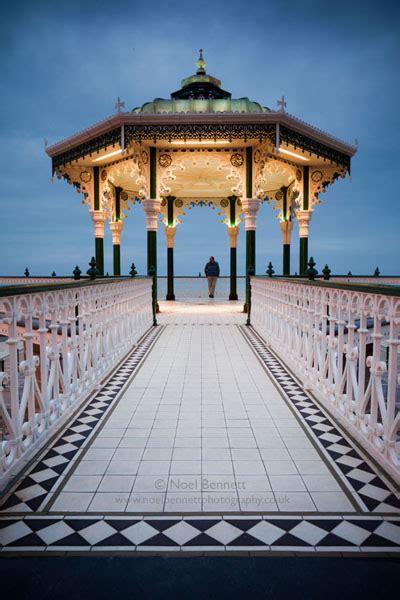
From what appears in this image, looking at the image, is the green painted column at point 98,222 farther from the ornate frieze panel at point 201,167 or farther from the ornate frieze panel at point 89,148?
the ornate frieze panel at point 201,167

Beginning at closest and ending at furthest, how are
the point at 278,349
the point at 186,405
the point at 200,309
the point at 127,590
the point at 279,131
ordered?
the point at 127,590 < the point at 186,405 < the point at 278,349 < the point at 279,131 < the point at 200,309

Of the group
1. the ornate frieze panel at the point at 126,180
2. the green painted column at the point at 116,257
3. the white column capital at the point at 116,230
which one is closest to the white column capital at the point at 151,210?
the ornate frieze panel at the point at 126,180

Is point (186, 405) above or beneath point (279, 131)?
beneath

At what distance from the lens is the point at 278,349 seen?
20.9ft

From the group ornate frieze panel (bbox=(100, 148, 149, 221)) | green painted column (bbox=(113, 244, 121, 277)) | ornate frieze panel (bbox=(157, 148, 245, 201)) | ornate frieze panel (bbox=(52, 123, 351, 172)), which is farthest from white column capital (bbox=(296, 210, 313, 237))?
green painted column (bbox=(113, 244, 121, 277))

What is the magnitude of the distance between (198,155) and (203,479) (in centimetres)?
A: 924

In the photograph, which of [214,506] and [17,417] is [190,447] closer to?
[214,506]

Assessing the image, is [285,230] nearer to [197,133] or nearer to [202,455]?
[197,133]

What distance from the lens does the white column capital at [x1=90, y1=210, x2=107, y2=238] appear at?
1247 centimetres

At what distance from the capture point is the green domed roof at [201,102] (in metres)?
10.7

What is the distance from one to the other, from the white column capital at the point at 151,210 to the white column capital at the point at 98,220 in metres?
2.72

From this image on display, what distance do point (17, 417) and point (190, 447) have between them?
4.16 feet

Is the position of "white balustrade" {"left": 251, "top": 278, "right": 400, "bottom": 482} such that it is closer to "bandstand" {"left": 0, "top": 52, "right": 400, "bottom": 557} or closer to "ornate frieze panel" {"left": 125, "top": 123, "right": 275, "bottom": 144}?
"bandstand" {"left": 0, "top": 52, "right": 400, "bottom": 557}

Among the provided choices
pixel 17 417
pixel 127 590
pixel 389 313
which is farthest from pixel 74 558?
pixel 389 313
